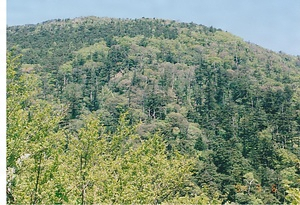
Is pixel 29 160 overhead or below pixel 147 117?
overhead

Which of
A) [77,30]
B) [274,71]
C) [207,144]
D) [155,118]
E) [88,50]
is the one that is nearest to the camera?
[207,144]

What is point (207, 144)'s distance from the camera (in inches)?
2223

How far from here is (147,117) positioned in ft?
213

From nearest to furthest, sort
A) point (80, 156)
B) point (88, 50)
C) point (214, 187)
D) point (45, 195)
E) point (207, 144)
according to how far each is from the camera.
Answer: point (45, 195)
point (80, 156)
point (214, 187)
point (207, 144)
point (88, 50)

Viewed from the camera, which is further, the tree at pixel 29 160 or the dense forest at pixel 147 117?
the dense forest at pixel 147 117

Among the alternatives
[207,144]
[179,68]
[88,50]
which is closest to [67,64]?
[88,50]

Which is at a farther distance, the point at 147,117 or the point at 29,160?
the point at 147,117

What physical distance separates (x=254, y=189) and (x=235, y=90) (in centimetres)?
3530

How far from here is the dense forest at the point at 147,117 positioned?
11477 millimetres

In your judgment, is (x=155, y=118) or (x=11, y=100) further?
(x=155, y=118)

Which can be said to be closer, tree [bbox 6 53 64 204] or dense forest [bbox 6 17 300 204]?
tree [bbox 6 53 64 204]

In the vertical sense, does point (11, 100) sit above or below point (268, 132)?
above

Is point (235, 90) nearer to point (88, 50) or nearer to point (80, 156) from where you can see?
point (88, 50)

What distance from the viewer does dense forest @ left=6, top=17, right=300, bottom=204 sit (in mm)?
11477
